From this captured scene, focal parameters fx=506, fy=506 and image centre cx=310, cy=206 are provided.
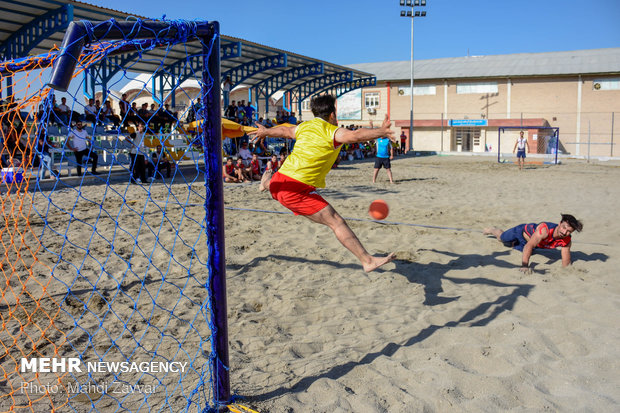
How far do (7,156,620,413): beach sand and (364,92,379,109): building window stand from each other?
3519cm

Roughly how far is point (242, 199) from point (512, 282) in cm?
634

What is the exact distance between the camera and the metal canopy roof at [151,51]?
13961 millimetres

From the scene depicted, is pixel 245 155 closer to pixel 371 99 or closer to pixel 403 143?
pixel 403 143

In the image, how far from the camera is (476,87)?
124 ft

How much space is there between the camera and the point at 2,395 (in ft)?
9.63

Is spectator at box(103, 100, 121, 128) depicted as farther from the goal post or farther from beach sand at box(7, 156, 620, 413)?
the goal post

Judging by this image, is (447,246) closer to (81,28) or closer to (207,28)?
(207,28)

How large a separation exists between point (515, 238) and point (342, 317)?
2.89 metres

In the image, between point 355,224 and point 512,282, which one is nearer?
point 512,282

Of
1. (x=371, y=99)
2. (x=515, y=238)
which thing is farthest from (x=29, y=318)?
(x=371, y=99)

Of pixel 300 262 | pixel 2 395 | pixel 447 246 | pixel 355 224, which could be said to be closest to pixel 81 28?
pixel 2 395

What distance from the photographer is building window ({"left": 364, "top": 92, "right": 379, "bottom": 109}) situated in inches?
1640

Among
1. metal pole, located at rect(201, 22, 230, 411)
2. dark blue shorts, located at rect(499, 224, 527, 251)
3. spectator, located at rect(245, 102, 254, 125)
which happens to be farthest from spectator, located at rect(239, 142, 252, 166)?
metal pole, located at rect(201, 22, 230, 411)

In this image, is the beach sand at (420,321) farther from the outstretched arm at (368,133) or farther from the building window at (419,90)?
the building window at (419,90)
